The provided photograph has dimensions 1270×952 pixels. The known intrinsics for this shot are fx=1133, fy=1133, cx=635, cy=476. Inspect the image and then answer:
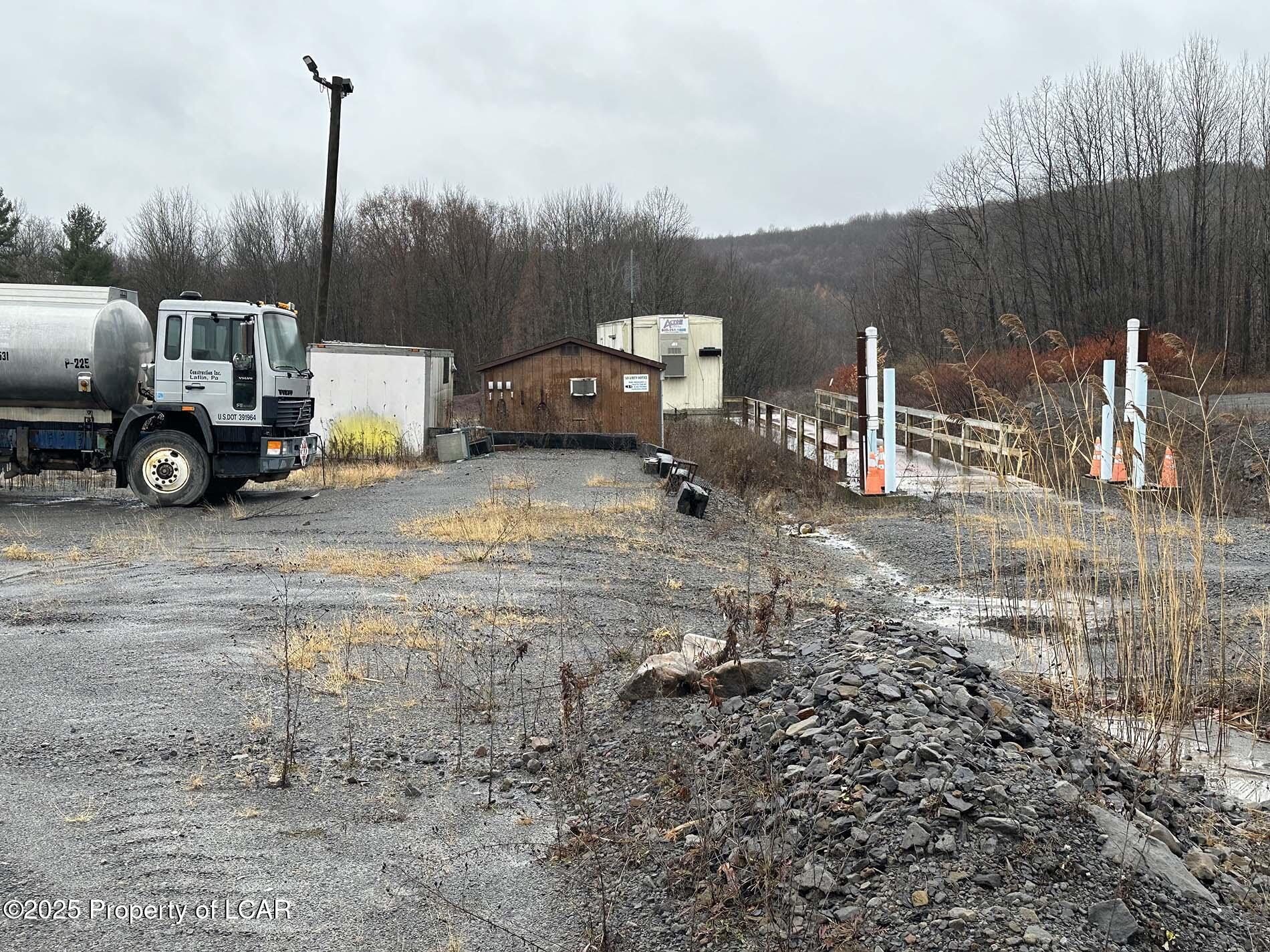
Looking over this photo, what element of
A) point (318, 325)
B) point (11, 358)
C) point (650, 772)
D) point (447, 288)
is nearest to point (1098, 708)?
point (650, 772)

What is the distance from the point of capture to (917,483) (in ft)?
63.2

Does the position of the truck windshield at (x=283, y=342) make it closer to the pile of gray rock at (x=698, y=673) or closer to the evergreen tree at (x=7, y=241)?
the pile of gray rock at (x=698, y=673)

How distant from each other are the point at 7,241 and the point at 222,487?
42.2 meters

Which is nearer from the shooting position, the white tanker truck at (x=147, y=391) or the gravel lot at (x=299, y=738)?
the gravel lot at (x=299, y=738)

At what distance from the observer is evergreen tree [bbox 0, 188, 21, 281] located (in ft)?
167

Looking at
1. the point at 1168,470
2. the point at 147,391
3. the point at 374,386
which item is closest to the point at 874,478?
the point at 1168,470

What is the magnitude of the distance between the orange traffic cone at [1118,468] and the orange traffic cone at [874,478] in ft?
11.3

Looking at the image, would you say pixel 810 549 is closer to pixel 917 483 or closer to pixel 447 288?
pixel 917 483

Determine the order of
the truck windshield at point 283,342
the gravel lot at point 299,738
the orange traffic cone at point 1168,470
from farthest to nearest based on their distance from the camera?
1. the truck windshield at point 283,342
2. the orange traffic cone at point 1168,470
3. the gravel lot at point 299,738

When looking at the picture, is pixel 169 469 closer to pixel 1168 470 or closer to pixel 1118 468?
pixel 1168 470

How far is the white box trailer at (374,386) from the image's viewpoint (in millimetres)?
26609

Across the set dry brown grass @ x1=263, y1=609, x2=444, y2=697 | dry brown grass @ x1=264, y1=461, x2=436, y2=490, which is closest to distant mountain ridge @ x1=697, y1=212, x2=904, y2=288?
dry brown grass @ x1=264, y1=461, x2=436, y2=490

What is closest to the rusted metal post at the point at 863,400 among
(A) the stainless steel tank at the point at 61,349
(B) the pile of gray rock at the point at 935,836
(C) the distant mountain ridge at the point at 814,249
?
(A) the stainless steel tank at the point at 61,349

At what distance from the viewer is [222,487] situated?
1845cm
